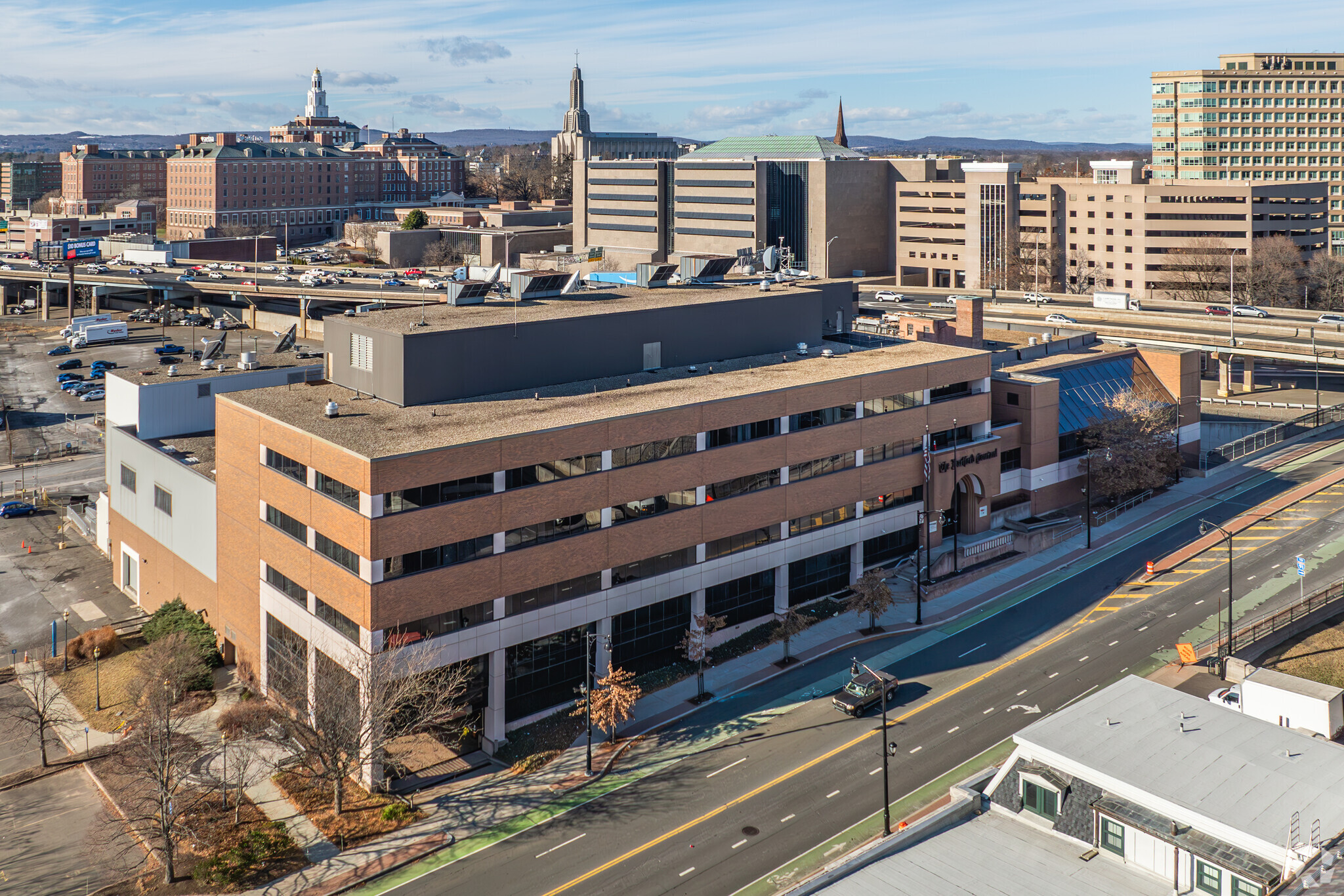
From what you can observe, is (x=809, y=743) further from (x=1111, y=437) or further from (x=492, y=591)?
(x=1111, y=437)

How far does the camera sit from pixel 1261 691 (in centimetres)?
4638

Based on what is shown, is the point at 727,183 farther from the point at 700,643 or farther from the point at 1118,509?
the point at 700,643

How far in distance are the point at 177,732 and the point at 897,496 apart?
133 feet

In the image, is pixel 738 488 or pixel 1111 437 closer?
pixel 738 488

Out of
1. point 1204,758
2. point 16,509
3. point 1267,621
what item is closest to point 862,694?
point 1204,758

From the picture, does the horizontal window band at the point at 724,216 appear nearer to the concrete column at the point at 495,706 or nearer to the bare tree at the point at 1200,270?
the bare tree at the point at 1200,270

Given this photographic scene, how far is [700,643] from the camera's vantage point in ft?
181

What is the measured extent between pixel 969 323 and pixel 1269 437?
30.3m

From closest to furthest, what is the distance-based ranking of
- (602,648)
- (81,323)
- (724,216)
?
1. (602,648)
2. (81,323)
3. (724,216)

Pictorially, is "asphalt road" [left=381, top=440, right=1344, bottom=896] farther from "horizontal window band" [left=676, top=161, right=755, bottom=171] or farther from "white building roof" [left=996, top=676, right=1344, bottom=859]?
"horizontal window band" [left=676, top=161, right=755, bottom=171]

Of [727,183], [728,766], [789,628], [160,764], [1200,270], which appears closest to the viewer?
[160,764]

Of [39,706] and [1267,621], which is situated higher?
[1267,621]

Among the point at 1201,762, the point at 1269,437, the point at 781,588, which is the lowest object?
the point at 781,588

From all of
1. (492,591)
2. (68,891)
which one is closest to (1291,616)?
(492,591)
